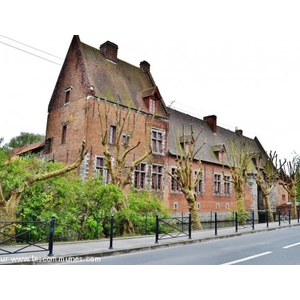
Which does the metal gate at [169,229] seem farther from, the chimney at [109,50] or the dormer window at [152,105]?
the chimney at [109,50]

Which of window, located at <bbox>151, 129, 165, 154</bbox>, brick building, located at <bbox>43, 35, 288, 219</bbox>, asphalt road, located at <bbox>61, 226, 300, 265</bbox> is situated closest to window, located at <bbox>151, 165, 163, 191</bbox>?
brick building, located at <bbox>43, 35, 288, 219</bbox>

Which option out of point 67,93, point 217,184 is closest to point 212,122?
point 217,184

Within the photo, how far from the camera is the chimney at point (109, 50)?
89.1 feet

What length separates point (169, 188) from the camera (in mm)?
27469

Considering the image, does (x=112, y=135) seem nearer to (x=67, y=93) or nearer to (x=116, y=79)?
(x=67, y=93)

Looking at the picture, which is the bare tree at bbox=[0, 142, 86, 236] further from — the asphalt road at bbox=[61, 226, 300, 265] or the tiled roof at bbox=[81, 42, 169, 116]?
the tiled roof at bbox=[81, 42, 169, 116]

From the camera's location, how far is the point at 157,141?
26.9 metres

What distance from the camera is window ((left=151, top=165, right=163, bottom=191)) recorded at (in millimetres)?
26281

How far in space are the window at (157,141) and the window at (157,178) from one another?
4.66 feet

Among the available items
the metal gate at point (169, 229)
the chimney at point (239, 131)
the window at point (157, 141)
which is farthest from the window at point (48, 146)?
the chimney at point (239, 131)

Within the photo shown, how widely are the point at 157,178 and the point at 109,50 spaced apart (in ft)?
40.3

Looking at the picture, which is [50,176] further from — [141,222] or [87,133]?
[87,133]

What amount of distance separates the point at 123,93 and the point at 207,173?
12.9 m

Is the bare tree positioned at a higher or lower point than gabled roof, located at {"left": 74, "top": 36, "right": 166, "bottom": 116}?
lower
